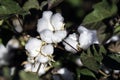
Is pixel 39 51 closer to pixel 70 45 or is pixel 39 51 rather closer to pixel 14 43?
pixel 70 45

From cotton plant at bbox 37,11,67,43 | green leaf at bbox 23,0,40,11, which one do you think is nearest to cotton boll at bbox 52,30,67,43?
cotton plant at bbox 37,11,67,43

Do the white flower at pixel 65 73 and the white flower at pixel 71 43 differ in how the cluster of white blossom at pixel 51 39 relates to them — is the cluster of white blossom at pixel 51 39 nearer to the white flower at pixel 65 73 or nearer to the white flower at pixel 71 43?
the white flower at pixel 71 43

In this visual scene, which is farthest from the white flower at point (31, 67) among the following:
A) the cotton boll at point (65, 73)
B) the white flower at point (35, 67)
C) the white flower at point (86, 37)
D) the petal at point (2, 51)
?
the petal at point (2, 51)

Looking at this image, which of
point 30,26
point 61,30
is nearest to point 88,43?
point 61,30

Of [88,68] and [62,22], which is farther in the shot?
[62,22]

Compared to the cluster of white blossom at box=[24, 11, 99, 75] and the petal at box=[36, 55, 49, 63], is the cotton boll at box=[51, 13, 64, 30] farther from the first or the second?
the petal at box=[36, 55, 49, 63]

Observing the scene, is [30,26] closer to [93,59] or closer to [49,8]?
[49,8]

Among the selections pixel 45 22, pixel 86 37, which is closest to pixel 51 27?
pixel 45 22
